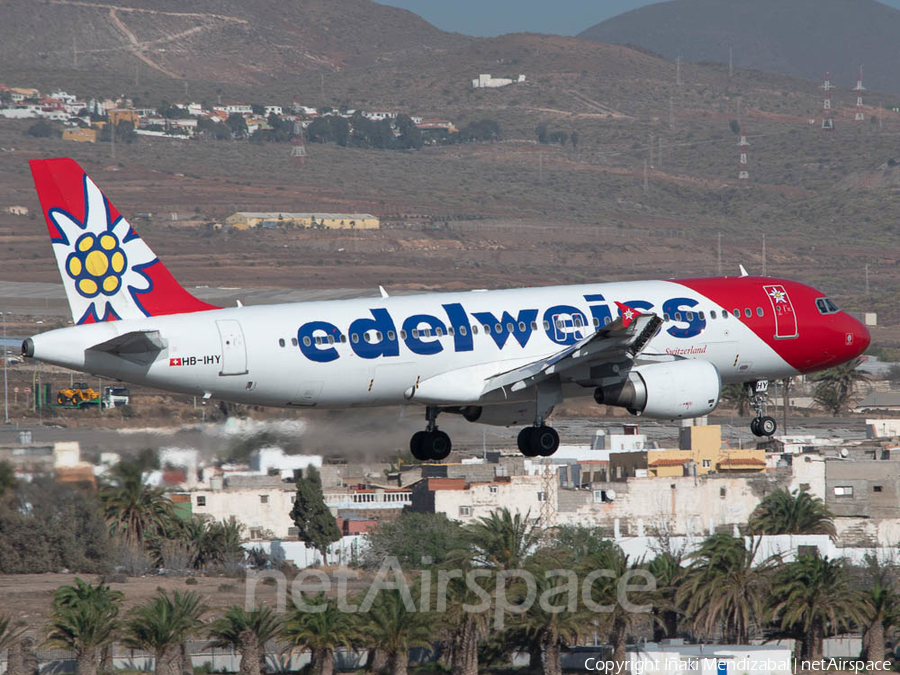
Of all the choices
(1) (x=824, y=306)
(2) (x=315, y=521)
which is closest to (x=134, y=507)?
(2) (x=315, y=521)

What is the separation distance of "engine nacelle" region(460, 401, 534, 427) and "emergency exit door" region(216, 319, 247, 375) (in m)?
8.81

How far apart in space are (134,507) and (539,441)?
1010 inches

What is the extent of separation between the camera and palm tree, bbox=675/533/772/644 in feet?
242

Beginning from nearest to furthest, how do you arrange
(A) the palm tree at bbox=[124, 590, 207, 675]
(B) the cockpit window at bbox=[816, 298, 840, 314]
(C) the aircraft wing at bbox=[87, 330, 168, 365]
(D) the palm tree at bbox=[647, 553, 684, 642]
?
(C) the aircraft wing at bbox=[87, 330, 168, 365] < (B) the cockpit window at bbox=[816, 298, 840, 314] < (A) the palm tree at bbox=[124, 590, 207, 675] < (D) the palm tree at bbox=[647, 553, 684, 642]

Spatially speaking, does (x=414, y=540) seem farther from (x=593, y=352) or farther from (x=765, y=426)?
(x=593, y=352)

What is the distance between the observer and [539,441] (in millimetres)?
46219

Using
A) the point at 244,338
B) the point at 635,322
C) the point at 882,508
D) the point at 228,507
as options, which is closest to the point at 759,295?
the point at 635,322

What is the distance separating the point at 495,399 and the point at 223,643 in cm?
2664

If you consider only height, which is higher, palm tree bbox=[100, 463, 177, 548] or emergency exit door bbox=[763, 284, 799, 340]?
emergency exit door bbox=[763, 284, 799, 340]

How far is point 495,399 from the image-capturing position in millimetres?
45125

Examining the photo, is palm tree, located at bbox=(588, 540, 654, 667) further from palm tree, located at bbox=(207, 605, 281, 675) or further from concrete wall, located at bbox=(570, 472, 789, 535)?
concrete wall, located at bbox=(570, 472, 789, 535)

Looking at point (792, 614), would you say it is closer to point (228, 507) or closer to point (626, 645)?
point (626, 645)

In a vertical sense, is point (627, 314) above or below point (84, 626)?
above

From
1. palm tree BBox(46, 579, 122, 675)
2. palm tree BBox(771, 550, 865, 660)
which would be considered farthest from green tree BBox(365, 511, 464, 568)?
palm tree BBox(46, 579, 122, 675)
